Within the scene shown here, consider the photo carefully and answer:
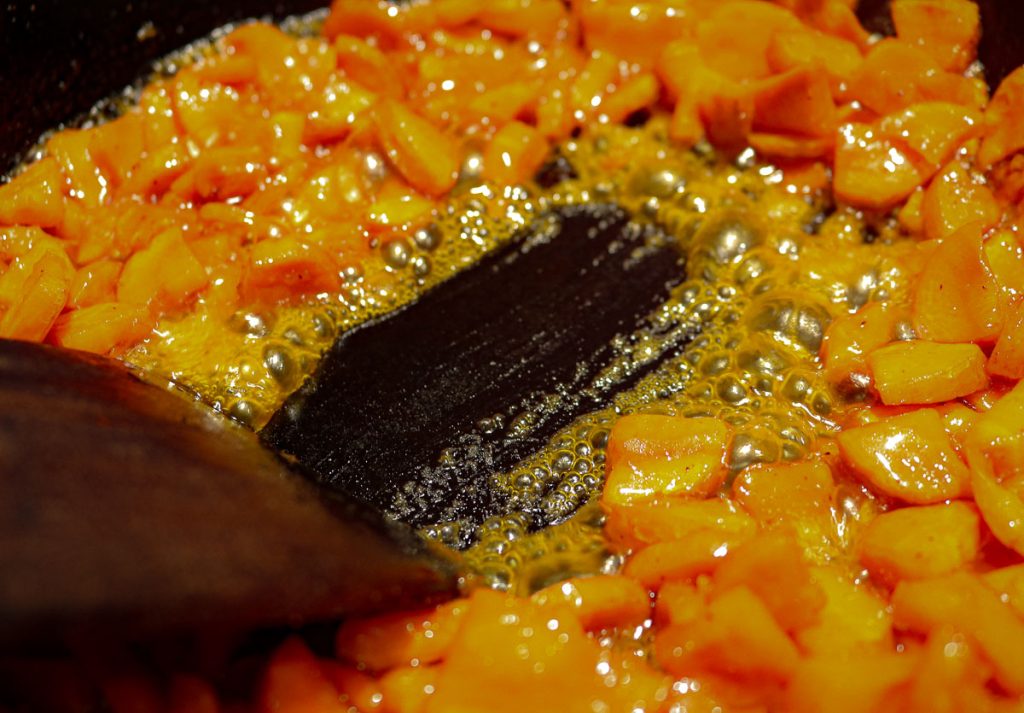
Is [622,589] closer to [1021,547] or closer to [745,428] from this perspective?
[745,428]

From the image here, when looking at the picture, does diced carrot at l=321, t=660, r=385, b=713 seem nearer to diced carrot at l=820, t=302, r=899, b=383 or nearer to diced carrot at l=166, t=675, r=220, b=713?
diced carrot at l=166, t=675, r=220, b=713

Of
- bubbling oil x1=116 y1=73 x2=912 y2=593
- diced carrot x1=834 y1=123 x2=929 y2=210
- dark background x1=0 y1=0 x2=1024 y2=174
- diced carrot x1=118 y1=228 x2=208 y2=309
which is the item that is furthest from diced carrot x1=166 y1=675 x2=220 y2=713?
diced carrot x1=834 y1=123 x2=929 y2=210

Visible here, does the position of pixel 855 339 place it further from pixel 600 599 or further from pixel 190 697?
pixel 190 697

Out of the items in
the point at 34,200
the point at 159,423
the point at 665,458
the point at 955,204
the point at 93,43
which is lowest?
the point at 665,458

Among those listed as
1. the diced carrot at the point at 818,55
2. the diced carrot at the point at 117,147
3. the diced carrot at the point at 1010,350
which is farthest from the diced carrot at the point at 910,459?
the diced carrot at the point at 117,147

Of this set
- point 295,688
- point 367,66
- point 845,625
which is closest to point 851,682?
point 845,625
